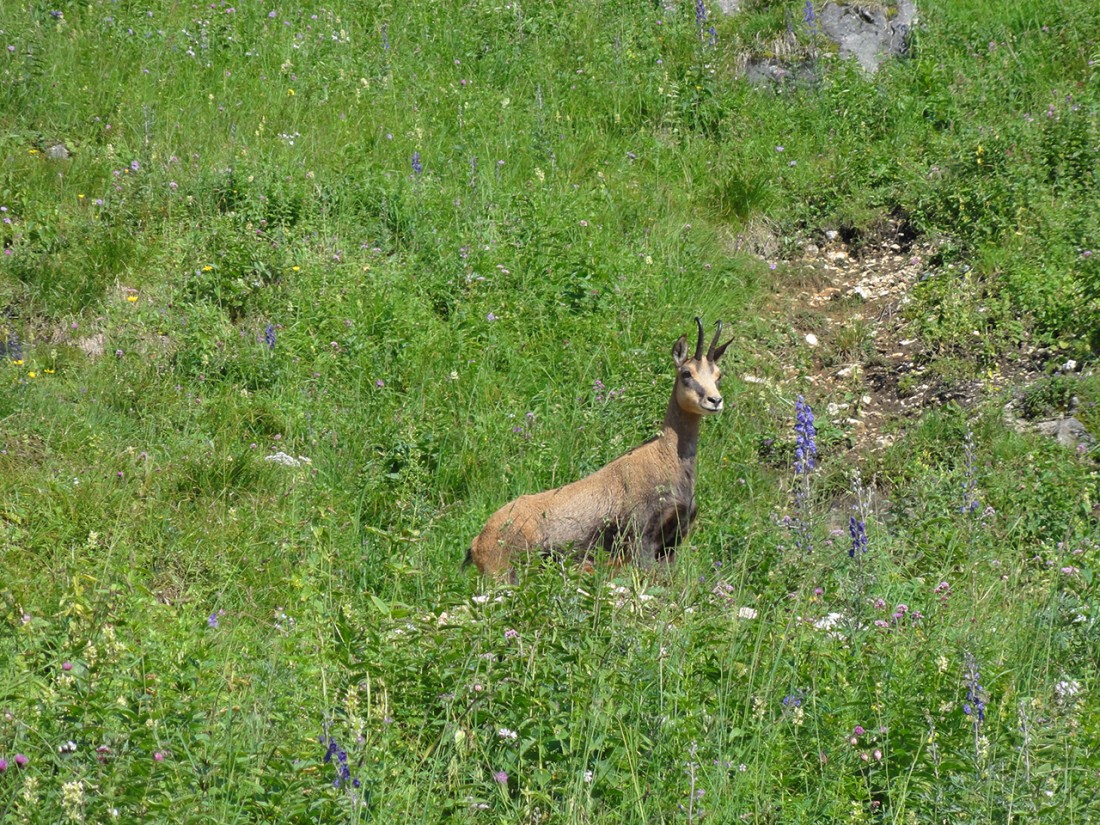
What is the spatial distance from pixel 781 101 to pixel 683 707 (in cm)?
910

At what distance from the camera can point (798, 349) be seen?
10055mm

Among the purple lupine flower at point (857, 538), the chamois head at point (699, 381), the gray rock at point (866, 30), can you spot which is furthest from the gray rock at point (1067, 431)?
the gray rock at point (866, 30)

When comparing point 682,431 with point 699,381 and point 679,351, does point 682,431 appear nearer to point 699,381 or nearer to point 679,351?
point 699,381

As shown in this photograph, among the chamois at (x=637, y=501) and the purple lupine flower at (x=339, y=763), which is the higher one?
the purple lupine flower at (x=339, y=763)

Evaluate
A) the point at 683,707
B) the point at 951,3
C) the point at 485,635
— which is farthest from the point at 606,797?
the point at 951,3

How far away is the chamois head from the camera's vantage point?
7289 mm

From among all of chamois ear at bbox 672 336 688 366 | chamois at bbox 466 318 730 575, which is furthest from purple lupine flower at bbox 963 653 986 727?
chamois ear at bbox 672 336 688 366

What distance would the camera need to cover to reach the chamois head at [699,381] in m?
7.29

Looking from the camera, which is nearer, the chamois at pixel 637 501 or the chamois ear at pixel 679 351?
the chamois at pixel 637 501

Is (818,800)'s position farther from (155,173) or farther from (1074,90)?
Result: (1074,90)

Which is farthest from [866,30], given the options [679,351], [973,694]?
[973,694]

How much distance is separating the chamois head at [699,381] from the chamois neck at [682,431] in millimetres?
56

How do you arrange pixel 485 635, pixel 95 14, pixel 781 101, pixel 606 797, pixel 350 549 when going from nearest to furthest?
1. pixel 606 797
2. pixel 485 635
3. pixel 350 549
4. pixel 95 14
5. pixel 781 101

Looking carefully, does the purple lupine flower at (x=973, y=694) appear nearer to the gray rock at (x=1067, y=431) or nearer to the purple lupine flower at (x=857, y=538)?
the purple lupine flower at (x=857, y=538)
